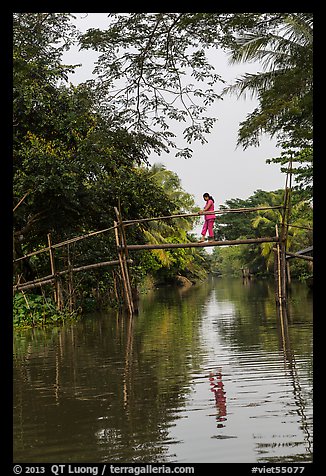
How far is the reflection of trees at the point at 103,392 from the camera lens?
4.51 metres

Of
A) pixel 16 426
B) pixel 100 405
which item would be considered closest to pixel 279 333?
pixel 100 405

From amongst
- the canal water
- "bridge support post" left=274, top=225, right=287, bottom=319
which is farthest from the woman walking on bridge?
the canal water

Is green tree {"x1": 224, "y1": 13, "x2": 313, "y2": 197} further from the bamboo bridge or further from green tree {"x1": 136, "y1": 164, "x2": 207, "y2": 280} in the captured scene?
green tree {"x1": 136, "y1": 164, "x2": 207, "y2": 280}

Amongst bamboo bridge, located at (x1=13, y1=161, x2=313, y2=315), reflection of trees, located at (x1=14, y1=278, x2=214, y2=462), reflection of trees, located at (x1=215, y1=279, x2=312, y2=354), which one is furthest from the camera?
bamboo bridge, located at (x1=13, y1=161, x2=313, y2=315)

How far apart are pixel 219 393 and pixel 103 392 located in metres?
1.09

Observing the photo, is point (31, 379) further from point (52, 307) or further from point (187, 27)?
point (52, 307)

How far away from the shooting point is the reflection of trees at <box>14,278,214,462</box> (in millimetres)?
4508

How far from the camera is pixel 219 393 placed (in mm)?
5973

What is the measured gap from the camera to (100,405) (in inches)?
223

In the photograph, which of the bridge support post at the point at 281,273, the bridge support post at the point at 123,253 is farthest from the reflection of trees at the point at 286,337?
the bridge support post at the point at 123,253

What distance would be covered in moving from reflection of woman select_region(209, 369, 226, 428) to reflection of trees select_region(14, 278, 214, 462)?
26 centimetres

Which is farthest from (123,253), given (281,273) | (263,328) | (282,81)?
(282,81)

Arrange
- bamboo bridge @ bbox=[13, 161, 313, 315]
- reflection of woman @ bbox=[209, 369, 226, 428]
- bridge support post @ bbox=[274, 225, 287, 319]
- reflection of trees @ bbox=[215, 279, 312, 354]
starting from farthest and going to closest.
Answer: bridge support post @ bbox=[274, 225, 287, 319] < bamboo bridge @ bbox=[13, 161, 313, 315] < reflection of trees @ bbox=[215, 279, 312, 354] < reflection of woman @ bbox=[209, 369, 226, 428]

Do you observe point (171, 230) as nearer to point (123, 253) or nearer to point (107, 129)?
point (123, 253)
